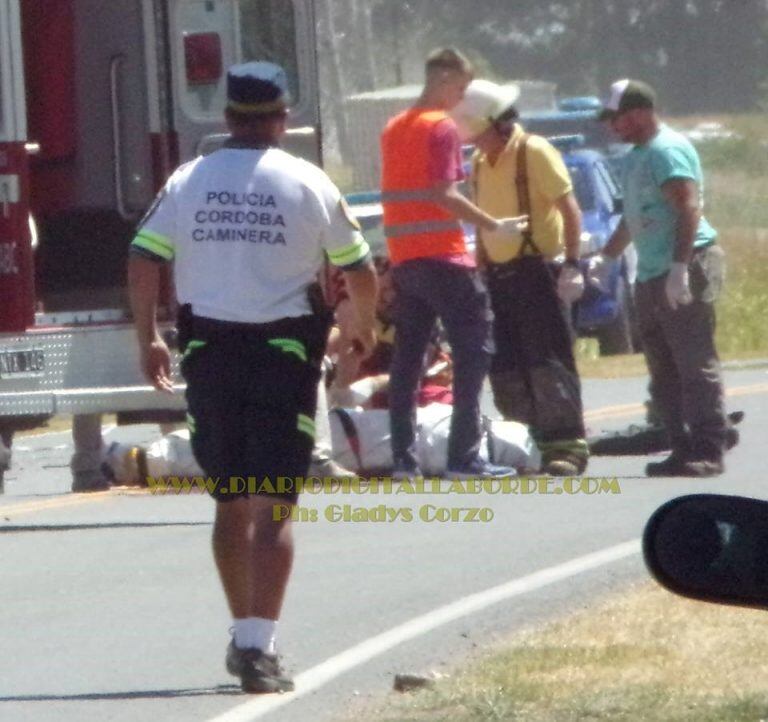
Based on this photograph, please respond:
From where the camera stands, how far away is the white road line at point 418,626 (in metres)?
6.74

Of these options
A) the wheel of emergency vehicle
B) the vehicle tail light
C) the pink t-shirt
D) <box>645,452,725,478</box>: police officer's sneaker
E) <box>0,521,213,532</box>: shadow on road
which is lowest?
the wheel of emergency vehicle

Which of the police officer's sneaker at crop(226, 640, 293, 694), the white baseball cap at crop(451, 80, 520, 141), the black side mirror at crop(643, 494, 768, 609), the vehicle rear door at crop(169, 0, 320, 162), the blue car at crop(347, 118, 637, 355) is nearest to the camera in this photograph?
the black side mirror at crop(643, 494, 768, 609)

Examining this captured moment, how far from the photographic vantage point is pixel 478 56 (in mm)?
79812

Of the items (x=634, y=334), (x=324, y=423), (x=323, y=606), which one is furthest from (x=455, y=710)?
(x=634, y=334)

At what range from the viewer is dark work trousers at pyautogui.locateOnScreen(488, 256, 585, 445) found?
448 inches

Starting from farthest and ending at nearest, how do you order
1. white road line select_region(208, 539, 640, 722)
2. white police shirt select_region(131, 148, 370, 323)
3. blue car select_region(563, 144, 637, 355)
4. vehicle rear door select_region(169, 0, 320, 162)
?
blue car select_region(563, 144, 637, 355) → vehicle rear door select_region(169, 0, 320, 162) → white police shirt select_region(131, 148, 370, 323) → white road line select_region(208, 539, 640, 722)

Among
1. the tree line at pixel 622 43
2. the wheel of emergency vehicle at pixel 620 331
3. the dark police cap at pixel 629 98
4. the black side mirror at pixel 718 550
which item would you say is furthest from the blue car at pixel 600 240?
the tree line at pixel 622 43

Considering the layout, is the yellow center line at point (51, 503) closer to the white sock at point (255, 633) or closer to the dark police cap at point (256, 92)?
the dark police cap at point (256, 92)

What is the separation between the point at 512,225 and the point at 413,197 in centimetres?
47

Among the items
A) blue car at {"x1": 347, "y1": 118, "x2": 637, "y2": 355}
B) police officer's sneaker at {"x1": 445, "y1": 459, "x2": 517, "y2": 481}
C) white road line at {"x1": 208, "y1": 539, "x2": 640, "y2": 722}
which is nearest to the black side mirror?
white road line at {"x1": 208, "y1": 539, "x2": 640, "y2": 722}

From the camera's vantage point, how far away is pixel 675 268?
1070 centimetres

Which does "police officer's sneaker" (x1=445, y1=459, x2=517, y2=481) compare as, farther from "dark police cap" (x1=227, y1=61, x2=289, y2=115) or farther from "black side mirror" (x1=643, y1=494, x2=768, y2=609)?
"black side mirror" (x1=643, y1=494, x2=768, y2=609)

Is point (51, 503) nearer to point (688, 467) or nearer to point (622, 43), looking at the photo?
point (688, 467)

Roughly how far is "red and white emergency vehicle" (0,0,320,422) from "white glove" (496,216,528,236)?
1287mm
